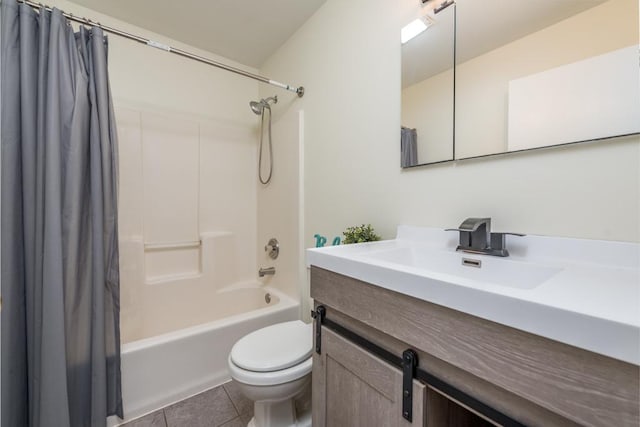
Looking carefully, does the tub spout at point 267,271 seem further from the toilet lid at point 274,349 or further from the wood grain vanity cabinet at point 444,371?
the wood grain vanity cabinet at point 444,371

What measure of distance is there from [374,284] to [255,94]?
2227 mm

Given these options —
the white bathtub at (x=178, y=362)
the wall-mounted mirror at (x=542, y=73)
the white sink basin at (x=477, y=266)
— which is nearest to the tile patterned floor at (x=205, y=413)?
the white bathtub at (x=178, y=362)

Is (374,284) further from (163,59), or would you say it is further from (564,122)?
(163,59)

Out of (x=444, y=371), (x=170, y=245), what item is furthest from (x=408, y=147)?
(x=170, y=245)

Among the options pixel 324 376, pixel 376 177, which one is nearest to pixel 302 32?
→ pixel 376 177

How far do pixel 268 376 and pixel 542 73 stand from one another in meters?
1.39

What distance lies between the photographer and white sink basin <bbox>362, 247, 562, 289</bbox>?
0.71m

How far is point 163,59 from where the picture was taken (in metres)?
1.90

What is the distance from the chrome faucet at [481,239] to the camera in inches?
31.8

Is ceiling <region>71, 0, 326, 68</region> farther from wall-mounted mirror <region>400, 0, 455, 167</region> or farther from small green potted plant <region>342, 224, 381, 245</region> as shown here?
small green potted plant <region>342, 224, 381, 245</region>

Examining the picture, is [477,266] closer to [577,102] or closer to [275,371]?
[577,102]

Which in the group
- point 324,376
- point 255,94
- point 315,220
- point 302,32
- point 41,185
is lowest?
point 324,376

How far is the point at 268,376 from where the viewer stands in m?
1.00

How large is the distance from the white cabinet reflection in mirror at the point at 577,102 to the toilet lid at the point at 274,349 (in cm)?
112
